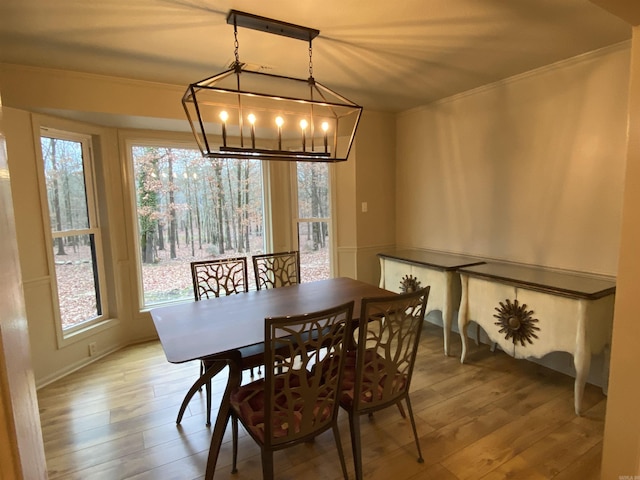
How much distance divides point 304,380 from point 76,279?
2732mm

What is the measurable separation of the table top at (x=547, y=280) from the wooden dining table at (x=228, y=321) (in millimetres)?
931

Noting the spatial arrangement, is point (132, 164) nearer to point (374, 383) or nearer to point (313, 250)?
point (313, 250)

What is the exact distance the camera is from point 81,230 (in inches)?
127

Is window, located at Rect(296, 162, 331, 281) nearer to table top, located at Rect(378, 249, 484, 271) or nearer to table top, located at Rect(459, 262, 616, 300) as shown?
table top, located at Rect(378, 249, 484, 271)

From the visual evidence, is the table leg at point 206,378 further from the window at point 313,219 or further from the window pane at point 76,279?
the window at point 313,219

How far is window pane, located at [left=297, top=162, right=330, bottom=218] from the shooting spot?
4.16 meters

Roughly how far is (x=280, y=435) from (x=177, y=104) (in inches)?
109

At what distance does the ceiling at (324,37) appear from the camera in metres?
1.88

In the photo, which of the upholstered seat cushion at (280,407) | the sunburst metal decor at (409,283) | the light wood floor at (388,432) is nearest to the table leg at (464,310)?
the light wood floor at (388,432)

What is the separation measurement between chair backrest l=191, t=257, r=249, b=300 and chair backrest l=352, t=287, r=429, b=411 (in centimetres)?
140

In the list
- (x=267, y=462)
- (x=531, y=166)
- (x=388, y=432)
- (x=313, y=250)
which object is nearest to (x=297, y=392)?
(x=267, y=462)

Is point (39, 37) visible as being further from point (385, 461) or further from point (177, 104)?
point (385, 461)

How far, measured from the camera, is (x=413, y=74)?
2928mm

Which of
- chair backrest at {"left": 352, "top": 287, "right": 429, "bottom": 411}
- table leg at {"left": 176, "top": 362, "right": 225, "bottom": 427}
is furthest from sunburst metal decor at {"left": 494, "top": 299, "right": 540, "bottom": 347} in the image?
table leg at {"left": 176, "top": 362, "right": 225, "bottom": 427}
